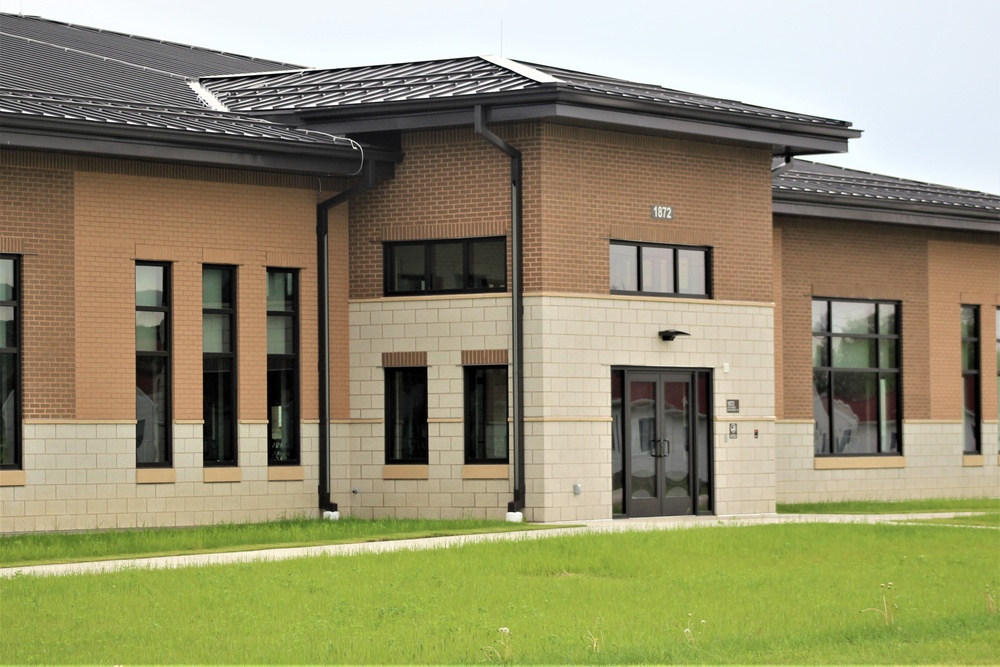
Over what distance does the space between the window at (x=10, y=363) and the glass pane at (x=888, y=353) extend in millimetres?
15633

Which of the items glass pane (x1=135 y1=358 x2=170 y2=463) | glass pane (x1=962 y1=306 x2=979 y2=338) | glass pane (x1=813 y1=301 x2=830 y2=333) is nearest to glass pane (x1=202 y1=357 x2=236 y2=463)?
glass pane (x1=135 y1=358 x2=170 y2=463)

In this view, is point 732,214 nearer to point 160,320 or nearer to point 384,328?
point 384,328

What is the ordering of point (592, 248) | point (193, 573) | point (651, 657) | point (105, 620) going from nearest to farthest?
point (651, 657) < point (105, 620) < point (193, 573) < point (592, 248)

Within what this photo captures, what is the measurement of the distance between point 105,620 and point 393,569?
383 centimetres

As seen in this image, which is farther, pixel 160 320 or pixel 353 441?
pixel 353 441

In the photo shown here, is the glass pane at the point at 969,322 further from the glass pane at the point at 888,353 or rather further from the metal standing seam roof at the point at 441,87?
the metal standing seam roof at the point at 441,87

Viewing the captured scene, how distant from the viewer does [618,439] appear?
23.7 meters

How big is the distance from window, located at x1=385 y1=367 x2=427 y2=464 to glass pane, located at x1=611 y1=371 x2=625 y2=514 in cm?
268

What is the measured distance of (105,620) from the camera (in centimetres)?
1295

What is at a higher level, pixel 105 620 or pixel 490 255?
pixel 490 255

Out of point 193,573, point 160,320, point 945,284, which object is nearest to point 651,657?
point 193,573

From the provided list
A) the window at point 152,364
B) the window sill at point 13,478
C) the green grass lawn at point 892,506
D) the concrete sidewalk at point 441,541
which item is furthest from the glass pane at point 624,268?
the window sill at point 13,478

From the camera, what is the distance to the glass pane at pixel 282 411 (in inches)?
938

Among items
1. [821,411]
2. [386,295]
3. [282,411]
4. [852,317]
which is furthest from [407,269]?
[852,317]
